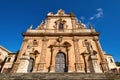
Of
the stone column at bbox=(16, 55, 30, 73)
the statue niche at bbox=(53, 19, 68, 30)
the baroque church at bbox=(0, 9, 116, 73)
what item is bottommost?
the stone column at bbox=(16, 55, 30, 73)

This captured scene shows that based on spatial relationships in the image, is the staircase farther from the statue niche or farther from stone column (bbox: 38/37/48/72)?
the statue niche

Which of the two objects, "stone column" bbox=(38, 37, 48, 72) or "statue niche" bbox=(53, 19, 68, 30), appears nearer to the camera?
"stone column" bbox=(38, 37, 48, 72)

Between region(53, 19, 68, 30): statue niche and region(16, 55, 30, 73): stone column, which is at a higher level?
region(53, 19, 68, 30): statue niche

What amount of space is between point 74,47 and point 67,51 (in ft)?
4.25

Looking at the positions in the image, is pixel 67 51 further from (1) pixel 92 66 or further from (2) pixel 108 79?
(2) pixel 108 79

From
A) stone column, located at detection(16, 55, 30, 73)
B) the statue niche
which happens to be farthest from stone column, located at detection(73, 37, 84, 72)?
stone column, located at detection(16, 55, 30, 73)

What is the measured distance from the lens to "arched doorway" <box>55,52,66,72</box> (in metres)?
16.7

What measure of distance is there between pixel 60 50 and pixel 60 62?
6.51 feet

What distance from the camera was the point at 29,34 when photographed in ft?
67.2

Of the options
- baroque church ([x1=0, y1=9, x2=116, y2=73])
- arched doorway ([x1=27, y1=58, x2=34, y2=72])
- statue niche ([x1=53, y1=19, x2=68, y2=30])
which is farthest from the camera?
statue niche ([x1=53, y1=19, x2=68, y2=30])

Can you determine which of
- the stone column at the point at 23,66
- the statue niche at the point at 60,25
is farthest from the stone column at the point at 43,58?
the statue niche at the point at 60,25

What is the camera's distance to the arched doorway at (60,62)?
16.7 meters

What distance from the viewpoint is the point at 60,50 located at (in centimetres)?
1852

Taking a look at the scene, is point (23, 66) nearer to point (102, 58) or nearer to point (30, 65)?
point (30, 65)
